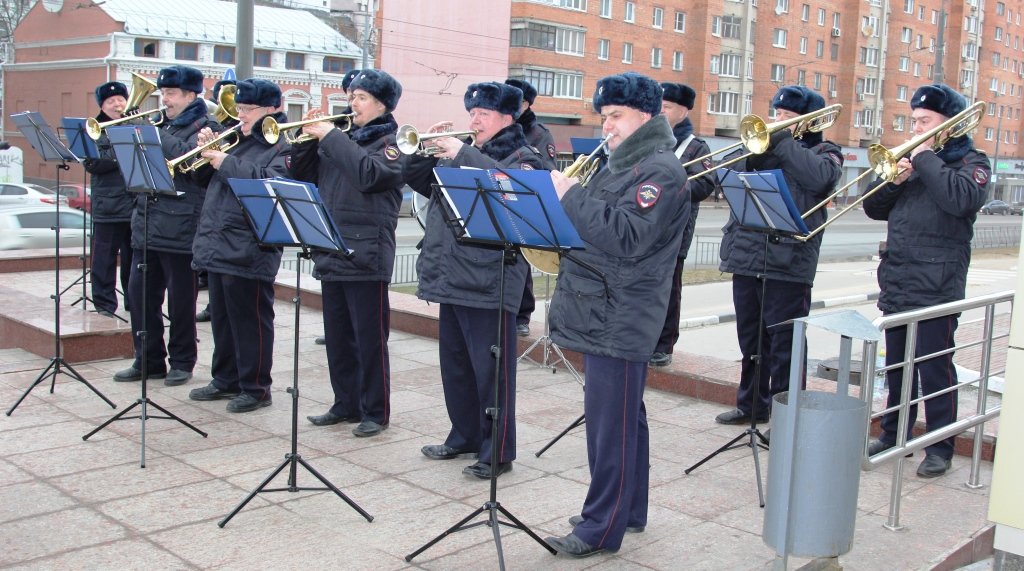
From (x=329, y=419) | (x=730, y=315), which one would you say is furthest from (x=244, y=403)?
(x=730, y=315)

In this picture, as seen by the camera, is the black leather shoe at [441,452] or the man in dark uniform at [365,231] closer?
the black leather shoe at [441,452]

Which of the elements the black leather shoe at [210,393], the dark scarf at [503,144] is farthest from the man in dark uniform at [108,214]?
the dark scarf at [503,144]

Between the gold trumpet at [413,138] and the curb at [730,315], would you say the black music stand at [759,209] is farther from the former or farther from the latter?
the curb at [730,315]

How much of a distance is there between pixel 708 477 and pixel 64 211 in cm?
1445

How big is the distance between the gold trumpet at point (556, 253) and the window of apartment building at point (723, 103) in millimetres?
56565

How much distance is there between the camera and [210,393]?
23.7 feet

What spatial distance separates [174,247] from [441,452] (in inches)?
111

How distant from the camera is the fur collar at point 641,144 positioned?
4555 millimetres

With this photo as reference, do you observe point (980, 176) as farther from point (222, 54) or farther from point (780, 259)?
point (222, 54)

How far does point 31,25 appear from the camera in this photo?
5362 centimetres

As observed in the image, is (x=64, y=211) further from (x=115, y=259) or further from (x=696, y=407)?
(x=696, y=407)

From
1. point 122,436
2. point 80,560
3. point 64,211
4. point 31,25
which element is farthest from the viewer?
point 31,25


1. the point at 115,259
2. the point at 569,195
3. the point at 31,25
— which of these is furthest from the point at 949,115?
the point at 31,25

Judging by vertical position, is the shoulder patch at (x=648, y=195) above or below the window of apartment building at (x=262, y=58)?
below
